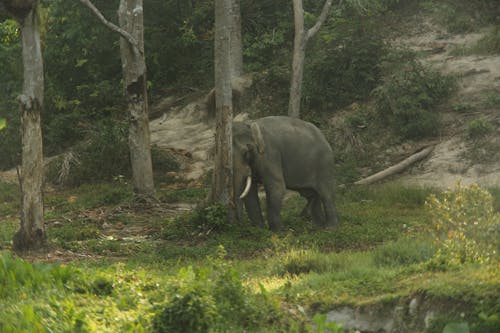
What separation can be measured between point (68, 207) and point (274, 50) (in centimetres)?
919

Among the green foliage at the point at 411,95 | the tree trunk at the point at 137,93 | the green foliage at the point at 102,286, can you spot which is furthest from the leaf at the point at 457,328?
the green foliage at the point at 411,95

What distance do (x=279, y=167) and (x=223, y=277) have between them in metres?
7.29

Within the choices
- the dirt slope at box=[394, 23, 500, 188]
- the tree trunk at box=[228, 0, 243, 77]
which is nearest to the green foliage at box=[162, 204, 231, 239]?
the dirt slope at box=[394, 23, 500, 188]

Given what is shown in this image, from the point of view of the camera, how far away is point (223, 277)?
9680mm

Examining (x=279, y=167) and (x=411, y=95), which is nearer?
(x=279, y=167)

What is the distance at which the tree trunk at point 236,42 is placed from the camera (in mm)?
26031

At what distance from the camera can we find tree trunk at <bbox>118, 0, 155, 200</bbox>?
1945cm

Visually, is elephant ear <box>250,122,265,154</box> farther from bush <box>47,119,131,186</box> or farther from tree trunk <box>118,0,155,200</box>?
bush <box>47,119,131,186</box>

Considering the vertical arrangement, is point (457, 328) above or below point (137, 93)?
below

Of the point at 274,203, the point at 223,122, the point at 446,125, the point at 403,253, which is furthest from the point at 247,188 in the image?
the point at 446,125

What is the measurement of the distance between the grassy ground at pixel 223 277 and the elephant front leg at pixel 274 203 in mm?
436

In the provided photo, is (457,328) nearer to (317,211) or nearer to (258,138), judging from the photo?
(258,138)

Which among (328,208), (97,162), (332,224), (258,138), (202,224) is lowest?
(332,224)

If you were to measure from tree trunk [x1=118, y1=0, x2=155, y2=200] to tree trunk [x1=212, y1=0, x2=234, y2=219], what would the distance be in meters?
2.70
